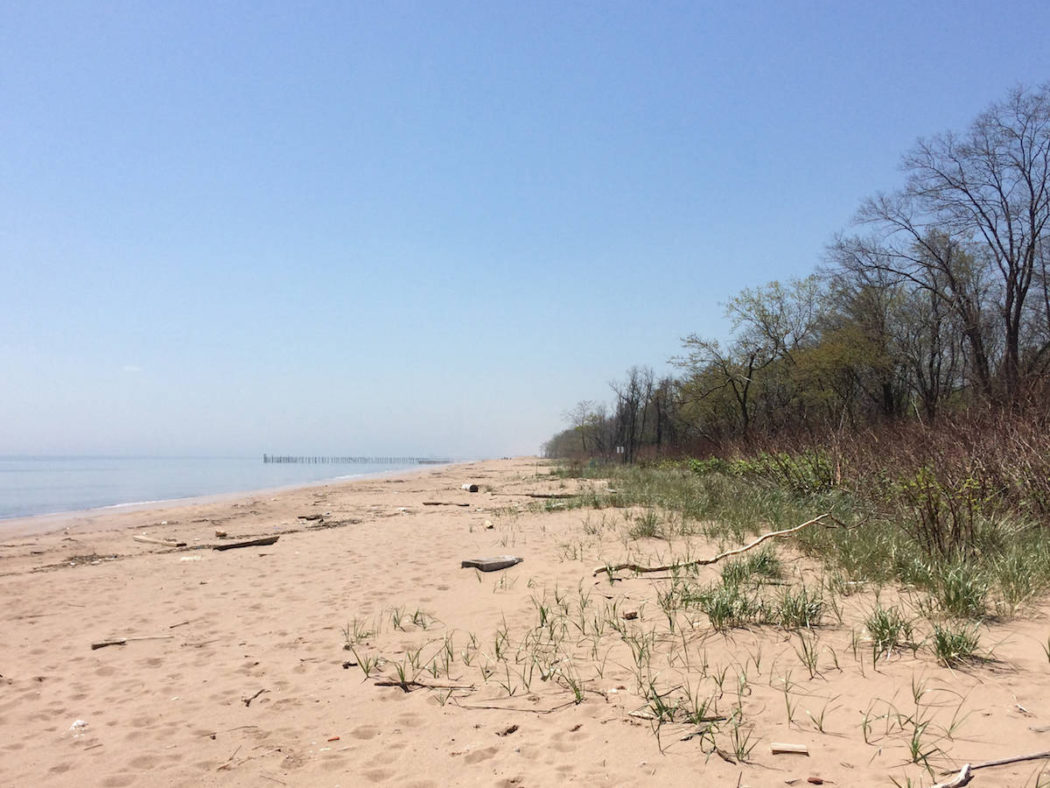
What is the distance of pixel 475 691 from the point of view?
411 cm

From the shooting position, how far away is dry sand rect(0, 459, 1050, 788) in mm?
3021

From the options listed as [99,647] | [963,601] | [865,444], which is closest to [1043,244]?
[865,444]

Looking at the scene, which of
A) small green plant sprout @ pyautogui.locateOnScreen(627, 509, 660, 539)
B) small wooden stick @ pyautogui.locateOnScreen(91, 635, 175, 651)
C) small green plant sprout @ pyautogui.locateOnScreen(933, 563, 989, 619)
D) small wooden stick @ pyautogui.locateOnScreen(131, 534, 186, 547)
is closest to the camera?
small green plant sprout @ pyautogui.locateOnScreen(933, 563, 989, 619)

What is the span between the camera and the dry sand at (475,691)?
3.02m

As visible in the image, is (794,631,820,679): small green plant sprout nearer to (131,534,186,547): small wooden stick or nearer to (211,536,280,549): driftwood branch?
(211,536,280,549): driftwood branch

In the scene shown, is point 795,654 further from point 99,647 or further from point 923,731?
point 99,647

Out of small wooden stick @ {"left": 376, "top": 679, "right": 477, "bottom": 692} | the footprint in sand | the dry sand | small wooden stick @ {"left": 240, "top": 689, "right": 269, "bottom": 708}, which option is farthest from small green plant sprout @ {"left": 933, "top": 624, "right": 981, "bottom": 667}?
small wooden stick @ {"left": 240, "top": 689, "right": 269, "bottom": 708}

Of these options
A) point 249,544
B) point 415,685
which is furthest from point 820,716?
point 249,544

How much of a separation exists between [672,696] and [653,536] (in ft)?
18.3

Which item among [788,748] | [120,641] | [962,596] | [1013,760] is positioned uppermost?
[962,596]

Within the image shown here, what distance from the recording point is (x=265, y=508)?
19.0 meters

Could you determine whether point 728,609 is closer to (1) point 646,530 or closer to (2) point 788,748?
(2) point 788,748

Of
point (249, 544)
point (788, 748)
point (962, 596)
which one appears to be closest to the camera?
point (788, 748)

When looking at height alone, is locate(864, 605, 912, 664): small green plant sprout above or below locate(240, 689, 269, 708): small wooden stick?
above
